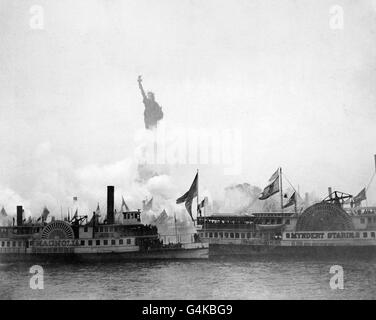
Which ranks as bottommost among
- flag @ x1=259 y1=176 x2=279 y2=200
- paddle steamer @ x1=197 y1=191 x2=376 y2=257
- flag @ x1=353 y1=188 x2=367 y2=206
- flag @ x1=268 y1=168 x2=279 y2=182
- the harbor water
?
the harbor water

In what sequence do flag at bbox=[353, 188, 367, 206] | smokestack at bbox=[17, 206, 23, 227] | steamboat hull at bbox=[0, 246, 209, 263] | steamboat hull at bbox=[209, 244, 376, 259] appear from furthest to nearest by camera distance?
steamboat hull at bbox=[0, 246, 209, 263] → steamboat hull at bbox=[209, 244, 376, 259] → smokestack at bbox=[17, 206, 23, 227] → flag at bbox=[353, 188, 367, 206]

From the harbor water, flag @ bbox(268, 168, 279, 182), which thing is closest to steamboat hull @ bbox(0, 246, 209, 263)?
the harbor water

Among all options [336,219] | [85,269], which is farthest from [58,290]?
[336,219]

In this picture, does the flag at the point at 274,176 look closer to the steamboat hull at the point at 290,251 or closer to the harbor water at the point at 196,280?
the harbor water at the point at 196,280

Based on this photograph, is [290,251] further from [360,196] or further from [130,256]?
[130,256]

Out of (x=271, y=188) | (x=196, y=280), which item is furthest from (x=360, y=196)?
(x=196, y=280)

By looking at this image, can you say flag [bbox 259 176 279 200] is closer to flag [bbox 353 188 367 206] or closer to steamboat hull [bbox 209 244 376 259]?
flag [bbox 353 188 367 206]

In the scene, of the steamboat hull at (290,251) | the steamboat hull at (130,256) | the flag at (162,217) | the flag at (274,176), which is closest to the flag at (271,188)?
the flag at (274,176)
